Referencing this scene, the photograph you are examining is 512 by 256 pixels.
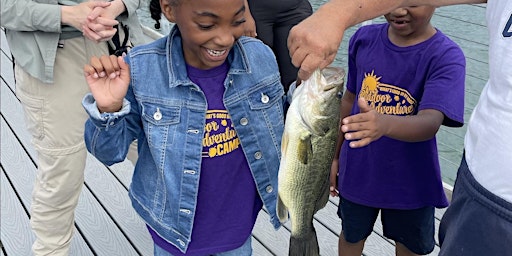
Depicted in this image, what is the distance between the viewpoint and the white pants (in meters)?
2.28

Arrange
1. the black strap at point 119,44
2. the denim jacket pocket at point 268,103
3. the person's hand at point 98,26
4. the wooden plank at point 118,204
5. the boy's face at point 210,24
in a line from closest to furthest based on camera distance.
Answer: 1. the boy's face at point 210,24
2. the denim jacket pocket at point 268,103
3. the person's hand at point 98,26
4. the black strap at point 119,44
5. the wooden plank at point 118,204

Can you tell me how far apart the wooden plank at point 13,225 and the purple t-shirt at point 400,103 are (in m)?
1.78

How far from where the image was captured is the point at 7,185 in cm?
352

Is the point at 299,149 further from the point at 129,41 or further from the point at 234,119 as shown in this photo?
the point at 129,41

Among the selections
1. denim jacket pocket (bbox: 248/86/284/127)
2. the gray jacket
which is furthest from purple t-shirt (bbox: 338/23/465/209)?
the gray jacket

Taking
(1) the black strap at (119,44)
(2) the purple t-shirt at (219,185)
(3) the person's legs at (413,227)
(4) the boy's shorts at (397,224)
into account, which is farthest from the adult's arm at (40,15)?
(3) the person's legs at (413,227)

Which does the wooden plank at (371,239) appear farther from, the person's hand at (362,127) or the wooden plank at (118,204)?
the person's hand at (362,127)

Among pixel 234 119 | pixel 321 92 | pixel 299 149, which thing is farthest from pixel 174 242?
pixel 321 92

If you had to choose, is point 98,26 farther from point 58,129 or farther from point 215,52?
point 215,52

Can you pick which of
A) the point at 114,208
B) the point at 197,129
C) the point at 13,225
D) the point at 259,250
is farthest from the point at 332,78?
the point at 13,225

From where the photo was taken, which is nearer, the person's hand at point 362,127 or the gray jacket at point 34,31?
the person's hand at point 362,127

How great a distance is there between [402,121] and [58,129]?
140cm

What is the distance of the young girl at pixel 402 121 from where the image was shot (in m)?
1.89

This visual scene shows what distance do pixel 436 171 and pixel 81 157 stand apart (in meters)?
1.48
